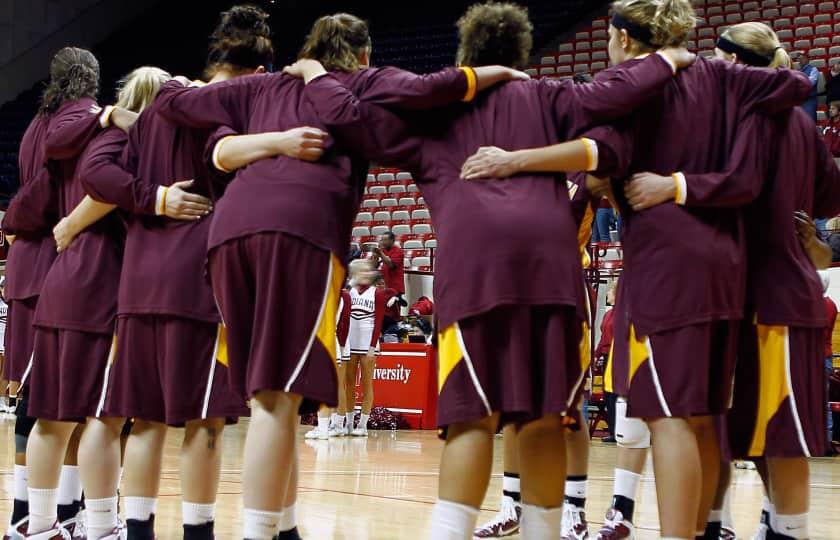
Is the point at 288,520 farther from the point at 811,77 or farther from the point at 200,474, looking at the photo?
the point at 811,77

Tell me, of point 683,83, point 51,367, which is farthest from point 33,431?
point 683,83

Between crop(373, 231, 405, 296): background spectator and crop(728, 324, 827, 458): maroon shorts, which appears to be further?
crop(373, 231, 405, 296): background spectator

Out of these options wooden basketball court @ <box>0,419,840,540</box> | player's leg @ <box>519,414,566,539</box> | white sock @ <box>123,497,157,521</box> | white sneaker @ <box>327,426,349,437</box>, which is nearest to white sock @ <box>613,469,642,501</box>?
wooden basketball court @ <box>0,419,840,540</box>

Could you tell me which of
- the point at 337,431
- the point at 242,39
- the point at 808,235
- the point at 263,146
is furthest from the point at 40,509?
the point at 337,431

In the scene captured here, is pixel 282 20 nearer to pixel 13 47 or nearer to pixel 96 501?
pixel 13 47

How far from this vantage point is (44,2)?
23578 millimetres

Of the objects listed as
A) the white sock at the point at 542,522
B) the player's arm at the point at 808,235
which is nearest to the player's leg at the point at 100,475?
the white sock at the point at 542,522

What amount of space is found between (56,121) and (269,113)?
113 centimetres

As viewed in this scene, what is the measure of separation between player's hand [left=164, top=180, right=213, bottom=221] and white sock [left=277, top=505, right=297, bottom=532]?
3.32 ft

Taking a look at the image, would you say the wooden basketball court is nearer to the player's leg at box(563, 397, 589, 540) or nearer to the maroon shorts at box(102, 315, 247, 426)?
the player's leg at box(563, 397, 589, 540)

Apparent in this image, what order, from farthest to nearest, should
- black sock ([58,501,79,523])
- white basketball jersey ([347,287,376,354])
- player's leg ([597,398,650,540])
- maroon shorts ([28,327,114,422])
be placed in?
white basketball jersey ([347,287,376,354]), player's leg ([597,398,650,540]), black sock ([58,501,79,523]), maroon shorts ([28,327,114,422])

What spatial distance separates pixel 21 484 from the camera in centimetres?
390

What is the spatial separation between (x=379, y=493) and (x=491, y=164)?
10.6 feet

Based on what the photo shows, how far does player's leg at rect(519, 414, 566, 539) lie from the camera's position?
9.29 feet
